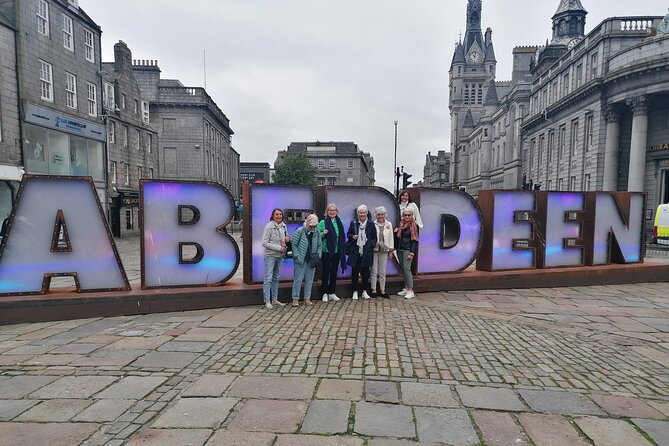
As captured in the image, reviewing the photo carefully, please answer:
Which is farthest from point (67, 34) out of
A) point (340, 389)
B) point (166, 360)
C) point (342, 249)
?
point (340, 389)

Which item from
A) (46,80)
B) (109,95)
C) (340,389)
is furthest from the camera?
(109,95)

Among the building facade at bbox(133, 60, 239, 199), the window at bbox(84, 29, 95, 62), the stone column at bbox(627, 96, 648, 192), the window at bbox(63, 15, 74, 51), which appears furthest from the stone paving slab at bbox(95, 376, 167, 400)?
the building facade at bbox(133, 60, 239, 199)

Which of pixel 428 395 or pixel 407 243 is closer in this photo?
pixel 428 395

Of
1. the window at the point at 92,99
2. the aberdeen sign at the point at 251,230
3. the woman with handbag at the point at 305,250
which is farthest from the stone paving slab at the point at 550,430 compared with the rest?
the window at the point at 92,99

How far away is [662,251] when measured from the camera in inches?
736

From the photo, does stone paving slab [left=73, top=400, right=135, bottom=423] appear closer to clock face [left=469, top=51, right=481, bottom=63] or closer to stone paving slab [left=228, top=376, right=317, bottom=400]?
stone paving slab [left=228, top=376, right=317, bottom=400]

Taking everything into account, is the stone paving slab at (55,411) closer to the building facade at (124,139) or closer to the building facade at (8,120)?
the building facade at (8,120)

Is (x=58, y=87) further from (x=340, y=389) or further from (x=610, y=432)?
(x=610, y=432)

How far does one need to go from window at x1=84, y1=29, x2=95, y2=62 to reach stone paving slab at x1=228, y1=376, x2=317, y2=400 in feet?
90.0

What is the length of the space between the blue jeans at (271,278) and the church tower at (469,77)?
10171 centimetres

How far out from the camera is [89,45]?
2428 centimetres

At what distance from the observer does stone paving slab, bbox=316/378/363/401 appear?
3.47 meters

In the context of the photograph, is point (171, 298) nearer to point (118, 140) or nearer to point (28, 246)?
point (28, 246)

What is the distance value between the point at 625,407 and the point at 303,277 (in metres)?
5.09
